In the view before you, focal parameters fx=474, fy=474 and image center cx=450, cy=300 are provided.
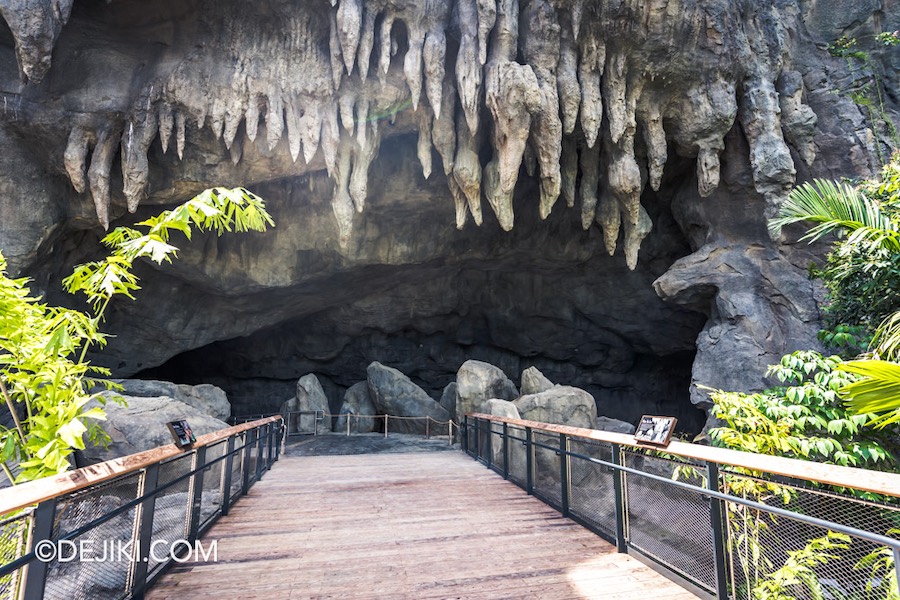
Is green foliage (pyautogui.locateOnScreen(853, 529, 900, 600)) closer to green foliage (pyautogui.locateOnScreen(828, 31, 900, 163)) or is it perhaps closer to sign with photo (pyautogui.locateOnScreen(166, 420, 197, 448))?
sign with photo (pyautogui.locateOnScreen(166, 420, 197, 448))

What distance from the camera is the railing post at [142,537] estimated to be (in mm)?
2459

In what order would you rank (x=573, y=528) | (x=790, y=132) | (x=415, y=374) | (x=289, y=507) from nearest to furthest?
(x=573, y=528) → (x=289, y=507) → (x=790, y=132) → (x=415, y=374)

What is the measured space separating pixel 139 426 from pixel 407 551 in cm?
765

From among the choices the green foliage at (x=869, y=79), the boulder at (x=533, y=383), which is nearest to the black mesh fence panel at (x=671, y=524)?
the boulder at (x=533, y=383)

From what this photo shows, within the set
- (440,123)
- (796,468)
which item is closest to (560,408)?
(440,123)

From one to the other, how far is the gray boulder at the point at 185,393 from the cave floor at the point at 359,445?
2907 millimetres

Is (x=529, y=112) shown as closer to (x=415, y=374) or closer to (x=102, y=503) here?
(x=102, y=503)

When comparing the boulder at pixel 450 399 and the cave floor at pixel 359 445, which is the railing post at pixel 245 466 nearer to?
the cave floor at pixel 359 445

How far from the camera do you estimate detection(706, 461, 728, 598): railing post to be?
2.37 meters

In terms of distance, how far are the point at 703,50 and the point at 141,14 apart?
11.4m

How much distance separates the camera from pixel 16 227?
9227mm

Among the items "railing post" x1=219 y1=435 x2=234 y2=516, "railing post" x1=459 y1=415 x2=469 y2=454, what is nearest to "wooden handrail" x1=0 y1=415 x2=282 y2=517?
A: "railing post" x1=219 y1=435 x2=234 y2=516

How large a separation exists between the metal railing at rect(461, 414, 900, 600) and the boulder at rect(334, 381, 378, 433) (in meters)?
12.9

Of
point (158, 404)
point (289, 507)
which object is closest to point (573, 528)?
point (289, 507)
